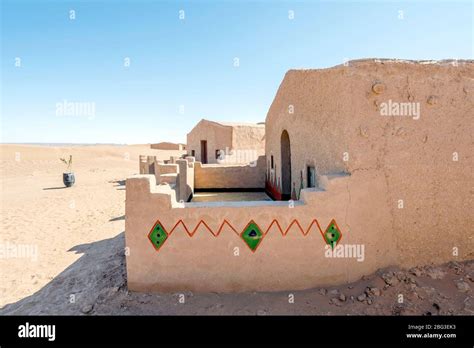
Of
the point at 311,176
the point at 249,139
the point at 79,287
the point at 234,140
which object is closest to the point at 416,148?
the point at 311,176

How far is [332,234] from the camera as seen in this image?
13.6ft

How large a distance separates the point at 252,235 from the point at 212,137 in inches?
628

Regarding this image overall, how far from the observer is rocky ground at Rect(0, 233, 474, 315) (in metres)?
3.76

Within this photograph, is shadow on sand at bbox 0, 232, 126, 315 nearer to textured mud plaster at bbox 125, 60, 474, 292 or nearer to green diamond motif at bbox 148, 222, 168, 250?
textured mud plaster at bbox 125, 60, 474, 292

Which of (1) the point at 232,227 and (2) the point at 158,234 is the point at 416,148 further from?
(2) the point at 158,234

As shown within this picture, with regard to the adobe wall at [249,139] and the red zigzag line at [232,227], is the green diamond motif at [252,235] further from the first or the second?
the adobe wall at [249,139]

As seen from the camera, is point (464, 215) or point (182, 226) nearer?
point (182, 226)

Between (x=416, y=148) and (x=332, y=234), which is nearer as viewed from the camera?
(x=332, y=234)

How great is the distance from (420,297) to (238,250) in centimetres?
272

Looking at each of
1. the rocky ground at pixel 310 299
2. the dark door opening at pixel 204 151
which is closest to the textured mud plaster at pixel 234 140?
the dark door opening at pixel 204 151

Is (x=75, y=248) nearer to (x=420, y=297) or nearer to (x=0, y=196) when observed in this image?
(x=420, y=297)

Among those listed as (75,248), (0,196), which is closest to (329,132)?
(75,248)

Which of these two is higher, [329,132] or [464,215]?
[329,132]

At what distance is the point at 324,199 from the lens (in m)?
4.11
